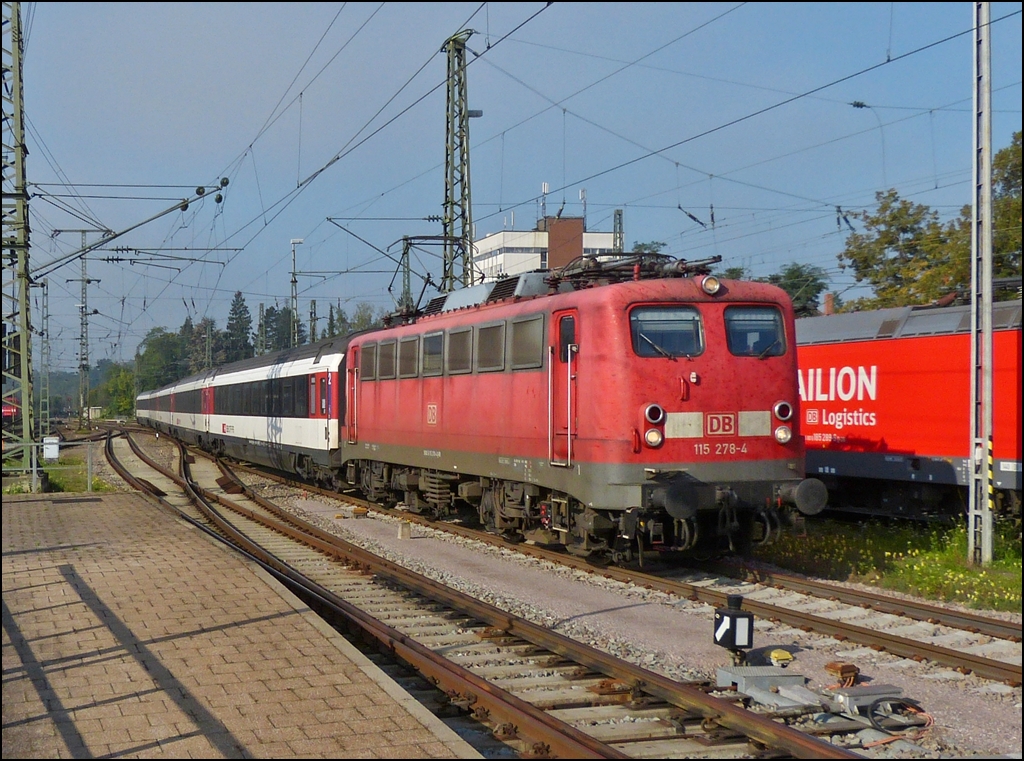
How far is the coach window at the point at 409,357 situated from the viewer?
55.7 feet

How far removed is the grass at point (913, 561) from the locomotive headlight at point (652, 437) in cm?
291

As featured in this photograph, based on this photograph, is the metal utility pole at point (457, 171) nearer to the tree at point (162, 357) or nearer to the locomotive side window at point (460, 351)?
the locomotive side window at point (460, 351)

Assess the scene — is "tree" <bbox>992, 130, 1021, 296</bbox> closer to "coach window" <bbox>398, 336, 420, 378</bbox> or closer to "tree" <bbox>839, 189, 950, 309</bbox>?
"tree" <bbox>839, 189, 950, 309</bbox>

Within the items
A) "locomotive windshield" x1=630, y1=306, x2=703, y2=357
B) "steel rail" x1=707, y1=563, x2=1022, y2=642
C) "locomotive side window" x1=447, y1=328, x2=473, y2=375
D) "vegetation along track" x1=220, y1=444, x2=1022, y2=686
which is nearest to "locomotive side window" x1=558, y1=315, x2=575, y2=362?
"locomotive windshield" x1=630, y1=306, x2=703, y2=357

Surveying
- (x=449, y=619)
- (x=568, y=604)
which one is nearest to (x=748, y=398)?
(x=568, y=604)

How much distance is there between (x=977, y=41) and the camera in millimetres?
12414

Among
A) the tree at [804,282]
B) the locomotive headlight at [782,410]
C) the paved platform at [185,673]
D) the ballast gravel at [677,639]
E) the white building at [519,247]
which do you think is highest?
the white building at [519,247]

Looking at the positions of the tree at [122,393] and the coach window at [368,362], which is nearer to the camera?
the coach window at [368,362]

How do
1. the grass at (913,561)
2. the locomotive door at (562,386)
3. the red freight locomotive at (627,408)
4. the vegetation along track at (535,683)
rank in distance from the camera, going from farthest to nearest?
1. the locomotive door at (562,386)
2. the red freight locomotive at (627,408)
3. the grass at (913,561)
4. the vegetation along track at (535,683)

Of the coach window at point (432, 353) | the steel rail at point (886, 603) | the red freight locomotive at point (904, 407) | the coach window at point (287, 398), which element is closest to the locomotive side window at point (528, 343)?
the coach window at point (432, 353)

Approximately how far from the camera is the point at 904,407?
642 inches

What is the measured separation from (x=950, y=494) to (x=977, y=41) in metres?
7.08

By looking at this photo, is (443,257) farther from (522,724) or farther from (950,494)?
(522,724)

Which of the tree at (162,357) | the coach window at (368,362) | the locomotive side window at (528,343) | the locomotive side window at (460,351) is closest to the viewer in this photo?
the locomotive side window at (528,343)
